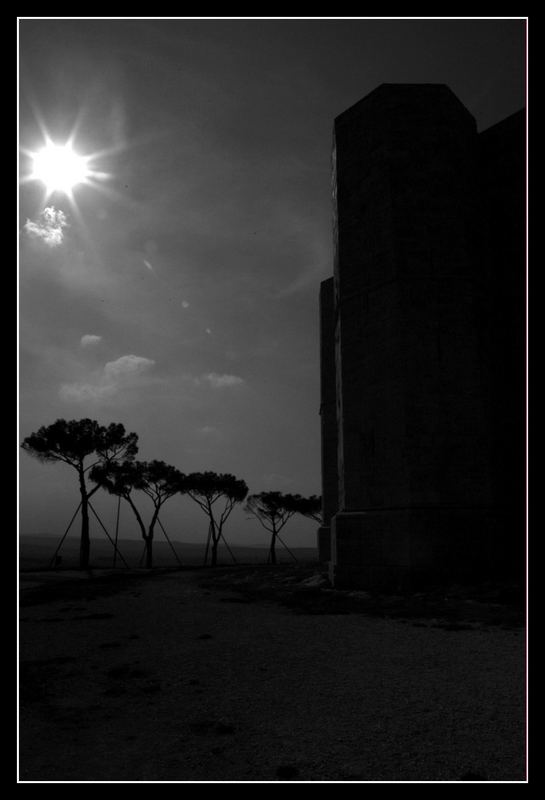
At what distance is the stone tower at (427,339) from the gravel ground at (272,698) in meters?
4.84

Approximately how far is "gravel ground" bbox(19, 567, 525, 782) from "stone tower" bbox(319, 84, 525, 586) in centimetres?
484

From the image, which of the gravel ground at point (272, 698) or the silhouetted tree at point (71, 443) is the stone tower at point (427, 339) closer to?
the gravel ground at point (272, 698)

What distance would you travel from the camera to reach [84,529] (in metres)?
31.6

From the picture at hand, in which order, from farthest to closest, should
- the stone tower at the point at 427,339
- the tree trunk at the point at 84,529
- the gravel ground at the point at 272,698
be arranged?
the tree trunk at the point at 84,529
the stone tower at the point at 427,339
the gravel ground at the point at 272,698

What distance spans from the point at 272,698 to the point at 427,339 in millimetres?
12929

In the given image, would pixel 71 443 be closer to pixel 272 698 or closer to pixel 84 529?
pixel 84 529

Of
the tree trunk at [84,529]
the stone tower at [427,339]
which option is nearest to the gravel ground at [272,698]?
the stone tower at [427,339]

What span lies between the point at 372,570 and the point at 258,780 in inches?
484

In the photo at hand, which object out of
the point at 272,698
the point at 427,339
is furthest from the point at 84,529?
the point at 272,698

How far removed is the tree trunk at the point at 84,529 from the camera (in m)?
31.1

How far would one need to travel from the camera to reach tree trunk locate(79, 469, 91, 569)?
31.1m

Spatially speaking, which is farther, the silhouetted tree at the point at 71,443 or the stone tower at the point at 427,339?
the silhouetted tree at the point at 71,443
